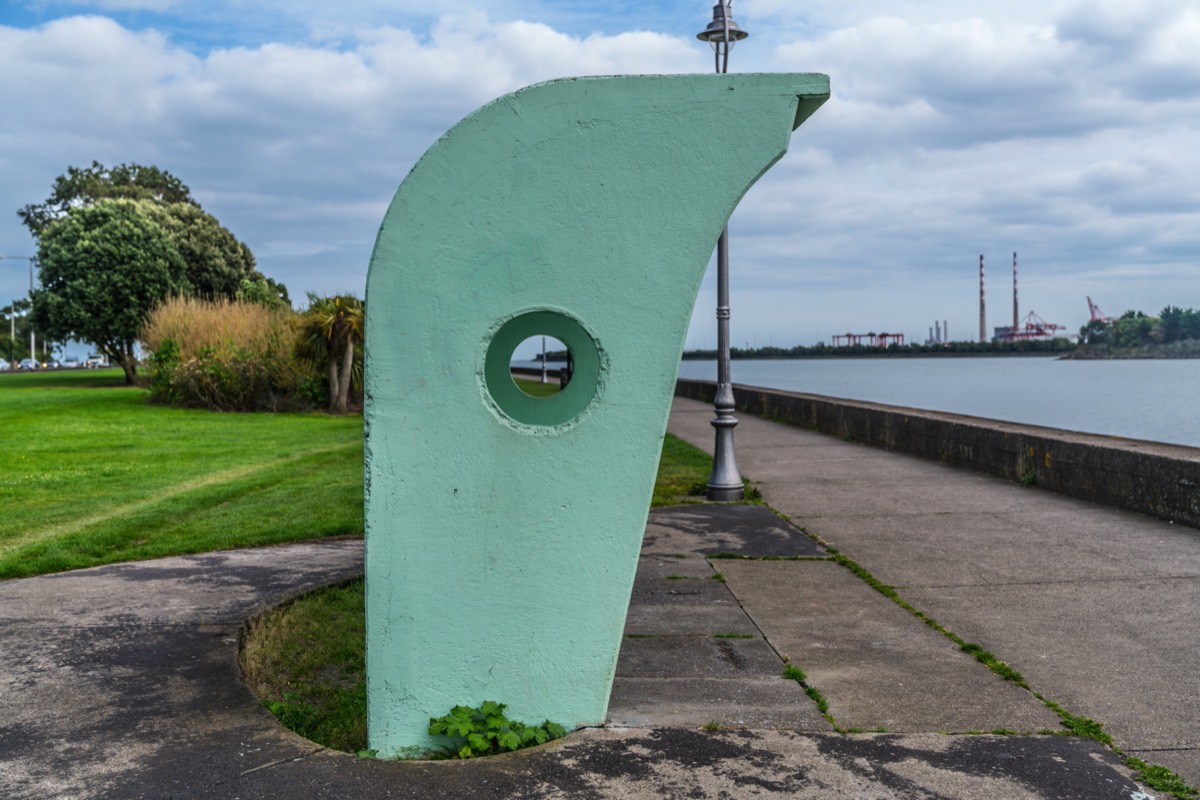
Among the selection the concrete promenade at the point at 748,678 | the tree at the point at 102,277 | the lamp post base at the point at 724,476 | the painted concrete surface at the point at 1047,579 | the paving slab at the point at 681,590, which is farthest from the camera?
the tree at the point at 102,277

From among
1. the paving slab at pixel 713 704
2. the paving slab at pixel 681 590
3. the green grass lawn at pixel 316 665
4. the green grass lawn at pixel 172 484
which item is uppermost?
the green grass lawn at pixel 172 484

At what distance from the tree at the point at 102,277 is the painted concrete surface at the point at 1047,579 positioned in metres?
30.1

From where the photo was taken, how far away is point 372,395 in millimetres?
3668

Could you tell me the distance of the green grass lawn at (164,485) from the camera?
8.23 metres

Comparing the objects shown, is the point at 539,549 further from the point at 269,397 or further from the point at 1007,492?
the point at 269,397

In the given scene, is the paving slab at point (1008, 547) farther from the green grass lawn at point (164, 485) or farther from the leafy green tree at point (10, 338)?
the leafy green tree at point (10, 338)

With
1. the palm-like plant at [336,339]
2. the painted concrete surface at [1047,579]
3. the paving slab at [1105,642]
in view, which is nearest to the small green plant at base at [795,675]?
the painted concrete surface at [1047,579]

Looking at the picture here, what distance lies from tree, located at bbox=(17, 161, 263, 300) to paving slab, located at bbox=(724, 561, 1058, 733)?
108 ft

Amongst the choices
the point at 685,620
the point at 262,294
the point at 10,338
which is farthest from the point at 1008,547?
the point at 10,338

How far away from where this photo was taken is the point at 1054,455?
10.2 metres

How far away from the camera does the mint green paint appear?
3693 mm

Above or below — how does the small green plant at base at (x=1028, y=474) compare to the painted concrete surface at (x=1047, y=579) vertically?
above

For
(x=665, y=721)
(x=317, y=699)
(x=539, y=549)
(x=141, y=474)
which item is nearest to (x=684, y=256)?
(x=539, y=549)

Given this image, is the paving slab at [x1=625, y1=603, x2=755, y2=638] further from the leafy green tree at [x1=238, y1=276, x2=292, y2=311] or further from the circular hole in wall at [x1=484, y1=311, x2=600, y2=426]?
the leafy green tree at [x1=238, y1=276, x2=292, y2=311]
